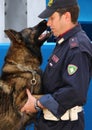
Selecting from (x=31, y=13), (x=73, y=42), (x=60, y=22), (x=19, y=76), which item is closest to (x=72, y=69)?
(x=73, y=42)

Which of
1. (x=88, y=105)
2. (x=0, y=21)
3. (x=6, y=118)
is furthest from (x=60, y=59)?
(x=0, y=21)

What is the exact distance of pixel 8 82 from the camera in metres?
2.29

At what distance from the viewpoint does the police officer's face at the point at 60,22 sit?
1.87 m

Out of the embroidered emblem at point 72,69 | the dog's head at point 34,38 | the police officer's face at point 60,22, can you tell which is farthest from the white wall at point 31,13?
the embroidered emblem at point 72,69

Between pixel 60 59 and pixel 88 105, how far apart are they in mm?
1064

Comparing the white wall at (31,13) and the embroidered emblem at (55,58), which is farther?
the white wall at (31,13)

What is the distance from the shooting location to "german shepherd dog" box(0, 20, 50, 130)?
2273 mm

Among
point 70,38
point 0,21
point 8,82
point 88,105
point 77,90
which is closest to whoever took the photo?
point 77,90

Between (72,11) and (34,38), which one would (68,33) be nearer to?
(72,11)

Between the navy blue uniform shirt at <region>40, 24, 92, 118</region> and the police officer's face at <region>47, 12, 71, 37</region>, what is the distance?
0.04 metres

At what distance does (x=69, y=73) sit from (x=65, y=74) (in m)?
0.04

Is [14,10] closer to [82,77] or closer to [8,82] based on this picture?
[8,82]

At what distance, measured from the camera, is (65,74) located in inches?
71.8

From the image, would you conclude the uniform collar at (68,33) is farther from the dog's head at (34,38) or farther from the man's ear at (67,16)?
the dog's head at (34,38)
